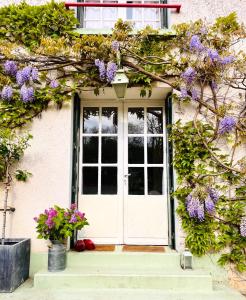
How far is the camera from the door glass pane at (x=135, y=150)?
172 inches

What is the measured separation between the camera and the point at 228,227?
12.1 ft

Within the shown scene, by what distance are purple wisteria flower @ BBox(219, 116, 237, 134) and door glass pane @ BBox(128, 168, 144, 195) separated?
1285 mm

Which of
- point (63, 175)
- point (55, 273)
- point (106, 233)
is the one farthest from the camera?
point (106, 233)

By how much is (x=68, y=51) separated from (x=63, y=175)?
170 centimetres

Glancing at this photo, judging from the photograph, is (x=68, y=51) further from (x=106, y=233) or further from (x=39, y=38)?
(x=106, y=233)

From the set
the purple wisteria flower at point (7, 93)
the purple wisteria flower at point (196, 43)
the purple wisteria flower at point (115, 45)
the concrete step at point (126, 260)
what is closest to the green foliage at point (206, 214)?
the concrete step at point (126, 260)

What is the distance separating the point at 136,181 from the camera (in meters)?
4.33

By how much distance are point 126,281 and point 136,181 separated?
1.47 metres

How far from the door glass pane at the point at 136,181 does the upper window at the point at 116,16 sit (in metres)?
2.18

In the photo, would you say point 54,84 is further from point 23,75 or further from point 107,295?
point 107,295

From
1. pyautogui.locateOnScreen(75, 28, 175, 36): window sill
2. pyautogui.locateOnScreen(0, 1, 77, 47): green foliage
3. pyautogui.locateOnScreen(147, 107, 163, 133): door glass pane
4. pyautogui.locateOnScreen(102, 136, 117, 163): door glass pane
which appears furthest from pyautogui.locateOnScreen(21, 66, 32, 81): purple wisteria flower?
pyautogui.locateOnScreen(147, 107, 163, 133): door glass pane

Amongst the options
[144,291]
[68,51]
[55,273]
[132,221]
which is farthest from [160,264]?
[68,51]

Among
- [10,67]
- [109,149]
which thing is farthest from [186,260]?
[10,67]

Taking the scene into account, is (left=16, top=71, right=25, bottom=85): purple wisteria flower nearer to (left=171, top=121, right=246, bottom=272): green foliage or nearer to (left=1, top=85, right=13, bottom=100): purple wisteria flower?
(left=1, top=85, right=13, bottom=100): purple wisteria flower
